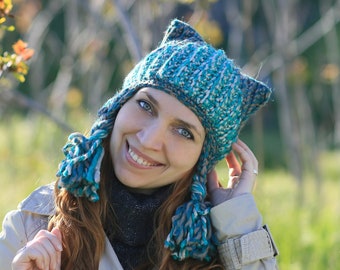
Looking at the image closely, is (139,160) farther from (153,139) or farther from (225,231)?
(225,231)

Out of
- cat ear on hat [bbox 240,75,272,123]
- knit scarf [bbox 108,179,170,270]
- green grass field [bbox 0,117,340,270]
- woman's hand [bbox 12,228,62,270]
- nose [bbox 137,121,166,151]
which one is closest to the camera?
woman's hand [bbox 12,228,62,270]

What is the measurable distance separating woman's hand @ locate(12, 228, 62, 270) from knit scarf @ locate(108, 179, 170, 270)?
10.6 inches

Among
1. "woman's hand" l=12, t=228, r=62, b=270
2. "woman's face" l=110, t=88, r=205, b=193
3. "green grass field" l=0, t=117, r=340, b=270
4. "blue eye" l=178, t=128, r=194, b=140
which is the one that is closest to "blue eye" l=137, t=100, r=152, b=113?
"woman's face" l=110, t=88, r=205, b=193

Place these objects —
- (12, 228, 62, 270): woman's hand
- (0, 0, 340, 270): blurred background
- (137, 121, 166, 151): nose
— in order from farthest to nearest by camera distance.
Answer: (0, 0, 340, 270): blurred background < (137, 121, 166, 151): nose < (12, 228, 62, 270): woman's hand

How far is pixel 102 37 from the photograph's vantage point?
256 inches

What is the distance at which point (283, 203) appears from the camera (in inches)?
237

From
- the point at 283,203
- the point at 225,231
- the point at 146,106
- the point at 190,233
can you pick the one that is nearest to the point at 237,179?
the point at 225,231

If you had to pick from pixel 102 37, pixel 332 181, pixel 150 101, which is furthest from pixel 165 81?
pixel 332 181

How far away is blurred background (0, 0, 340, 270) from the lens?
4.12 meters

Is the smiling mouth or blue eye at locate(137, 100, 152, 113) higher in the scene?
blue eye at locate(137, 100, 152, 113)

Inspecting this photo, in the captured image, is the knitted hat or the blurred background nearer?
the knitted hat

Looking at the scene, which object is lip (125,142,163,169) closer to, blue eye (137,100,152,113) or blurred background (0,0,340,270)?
blue eye (137,100,152,113)

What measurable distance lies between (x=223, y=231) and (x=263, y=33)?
10.9 m

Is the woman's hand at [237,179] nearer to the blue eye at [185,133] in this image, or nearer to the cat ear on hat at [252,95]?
the cat ear on hat at [252,95]
